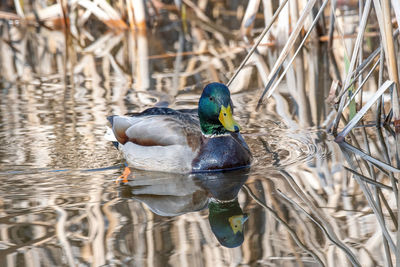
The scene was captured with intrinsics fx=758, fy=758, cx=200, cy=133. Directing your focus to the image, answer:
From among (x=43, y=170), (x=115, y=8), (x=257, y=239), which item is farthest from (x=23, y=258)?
(x=115, y=8)

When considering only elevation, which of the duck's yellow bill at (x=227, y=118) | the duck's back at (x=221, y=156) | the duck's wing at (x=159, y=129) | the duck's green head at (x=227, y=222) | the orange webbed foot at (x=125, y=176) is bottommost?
the duck's green head at (x=227, y=222)

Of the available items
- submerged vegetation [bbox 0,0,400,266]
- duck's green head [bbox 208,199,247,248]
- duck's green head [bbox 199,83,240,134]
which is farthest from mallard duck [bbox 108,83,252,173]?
duck's green head [bbox 208,199,247,248]

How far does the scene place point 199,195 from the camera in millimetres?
4996

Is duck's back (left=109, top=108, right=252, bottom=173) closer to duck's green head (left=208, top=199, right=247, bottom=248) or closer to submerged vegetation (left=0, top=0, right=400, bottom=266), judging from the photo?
submerged vegetation (left=0, top=0, right=400, bottom=266)

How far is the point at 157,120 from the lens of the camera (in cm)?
555

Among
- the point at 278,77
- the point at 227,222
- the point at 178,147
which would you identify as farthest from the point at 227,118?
the point at 278,77

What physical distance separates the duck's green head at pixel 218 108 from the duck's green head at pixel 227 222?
726mm

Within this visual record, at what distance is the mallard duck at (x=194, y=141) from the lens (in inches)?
212

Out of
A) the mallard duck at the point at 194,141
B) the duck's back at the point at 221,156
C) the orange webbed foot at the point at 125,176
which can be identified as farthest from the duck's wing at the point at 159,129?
the orange webbed foot at the point at 125,176

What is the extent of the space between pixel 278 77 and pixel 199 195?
12.1 ft

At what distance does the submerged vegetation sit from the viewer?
14.1 ft

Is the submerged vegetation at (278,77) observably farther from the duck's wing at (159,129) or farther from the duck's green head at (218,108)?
the duck's wing at (159,129)

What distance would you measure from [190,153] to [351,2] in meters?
7.19

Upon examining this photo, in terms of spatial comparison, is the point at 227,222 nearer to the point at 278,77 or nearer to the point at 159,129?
the point at 159,129
